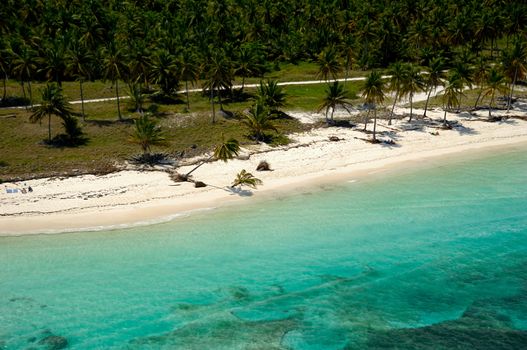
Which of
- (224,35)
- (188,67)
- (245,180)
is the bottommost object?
(245,180)

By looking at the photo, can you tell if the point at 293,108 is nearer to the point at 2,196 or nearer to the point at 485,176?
the point at 485,176

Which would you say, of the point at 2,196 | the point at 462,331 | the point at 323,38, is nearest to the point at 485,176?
the point at 462,331

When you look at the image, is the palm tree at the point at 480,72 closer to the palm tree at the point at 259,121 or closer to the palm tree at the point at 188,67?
the palm tree at the point at 259,121

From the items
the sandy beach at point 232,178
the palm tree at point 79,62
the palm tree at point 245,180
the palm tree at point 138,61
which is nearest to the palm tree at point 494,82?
the sandy beach at point 232,178

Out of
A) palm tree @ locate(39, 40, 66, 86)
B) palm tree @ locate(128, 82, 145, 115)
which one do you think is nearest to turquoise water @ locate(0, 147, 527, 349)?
palm tree @ locate(128, 82, 145, 115)

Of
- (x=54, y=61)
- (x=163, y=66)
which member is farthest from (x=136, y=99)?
(x=54, y=61)

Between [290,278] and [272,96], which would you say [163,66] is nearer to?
[272,96]

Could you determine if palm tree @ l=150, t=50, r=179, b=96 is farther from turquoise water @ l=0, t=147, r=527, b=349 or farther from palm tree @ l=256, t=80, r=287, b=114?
turquoise water @ l=0, t=147, r=527, b=349
